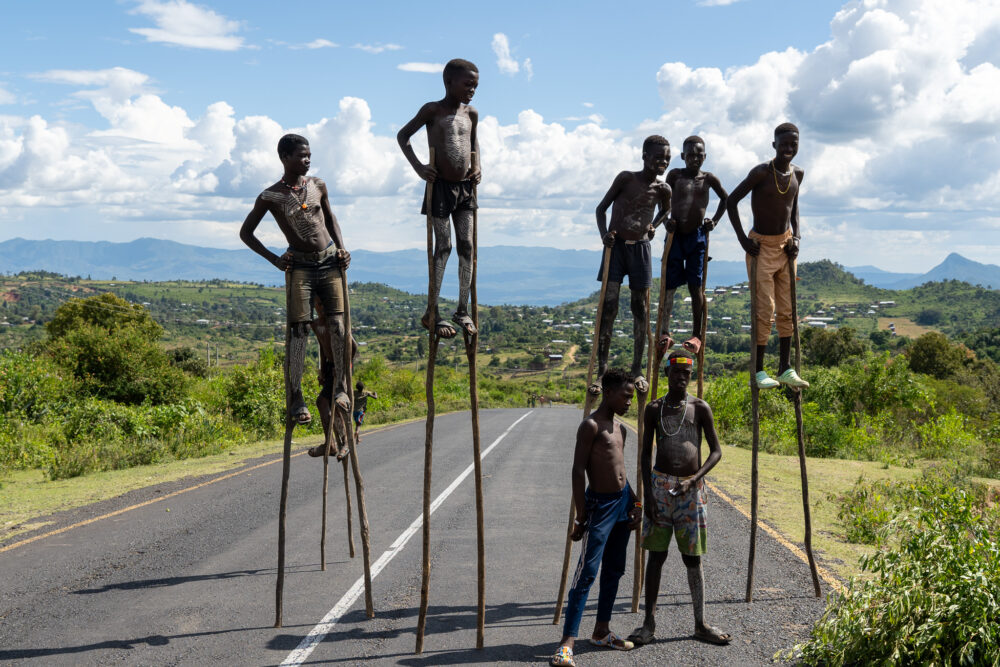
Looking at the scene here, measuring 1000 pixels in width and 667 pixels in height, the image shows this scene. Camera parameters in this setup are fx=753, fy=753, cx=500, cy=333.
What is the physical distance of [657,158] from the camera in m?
6.98

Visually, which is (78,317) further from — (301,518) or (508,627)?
(508,627)

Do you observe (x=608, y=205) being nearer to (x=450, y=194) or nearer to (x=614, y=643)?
(x=450, y=194)

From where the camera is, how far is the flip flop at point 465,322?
21.1 ft

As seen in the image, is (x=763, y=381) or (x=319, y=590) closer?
(x=763, y=381)

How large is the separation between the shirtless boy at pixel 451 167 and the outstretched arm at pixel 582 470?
1.29 meters

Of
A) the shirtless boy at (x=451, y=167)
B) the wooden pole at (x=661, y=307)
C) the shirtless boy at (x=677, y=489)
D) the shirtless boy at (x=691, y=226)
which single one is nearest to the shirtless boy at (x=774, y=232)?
the shirtless boy at (x=691, y=226)

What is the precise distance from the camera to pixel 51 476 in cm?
1570

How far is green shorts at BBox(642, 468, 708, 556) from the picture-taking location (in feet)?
21.1

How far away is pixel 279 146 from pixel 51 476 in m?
12.3

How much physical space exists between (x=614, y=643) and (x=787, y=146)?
486cm

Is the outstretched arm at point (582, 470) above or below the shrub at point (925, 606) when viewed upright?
above

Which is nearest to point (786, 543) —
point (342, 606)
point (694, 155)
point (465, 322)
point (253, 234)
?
point (694, 155)

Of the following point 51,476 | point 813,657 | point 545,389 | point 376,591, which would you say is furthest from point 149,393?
point 545,389

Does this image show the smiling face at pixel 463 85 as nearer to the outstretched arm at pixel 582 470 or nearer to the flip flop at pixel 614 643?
the outstretched arm at pixel 582 470
